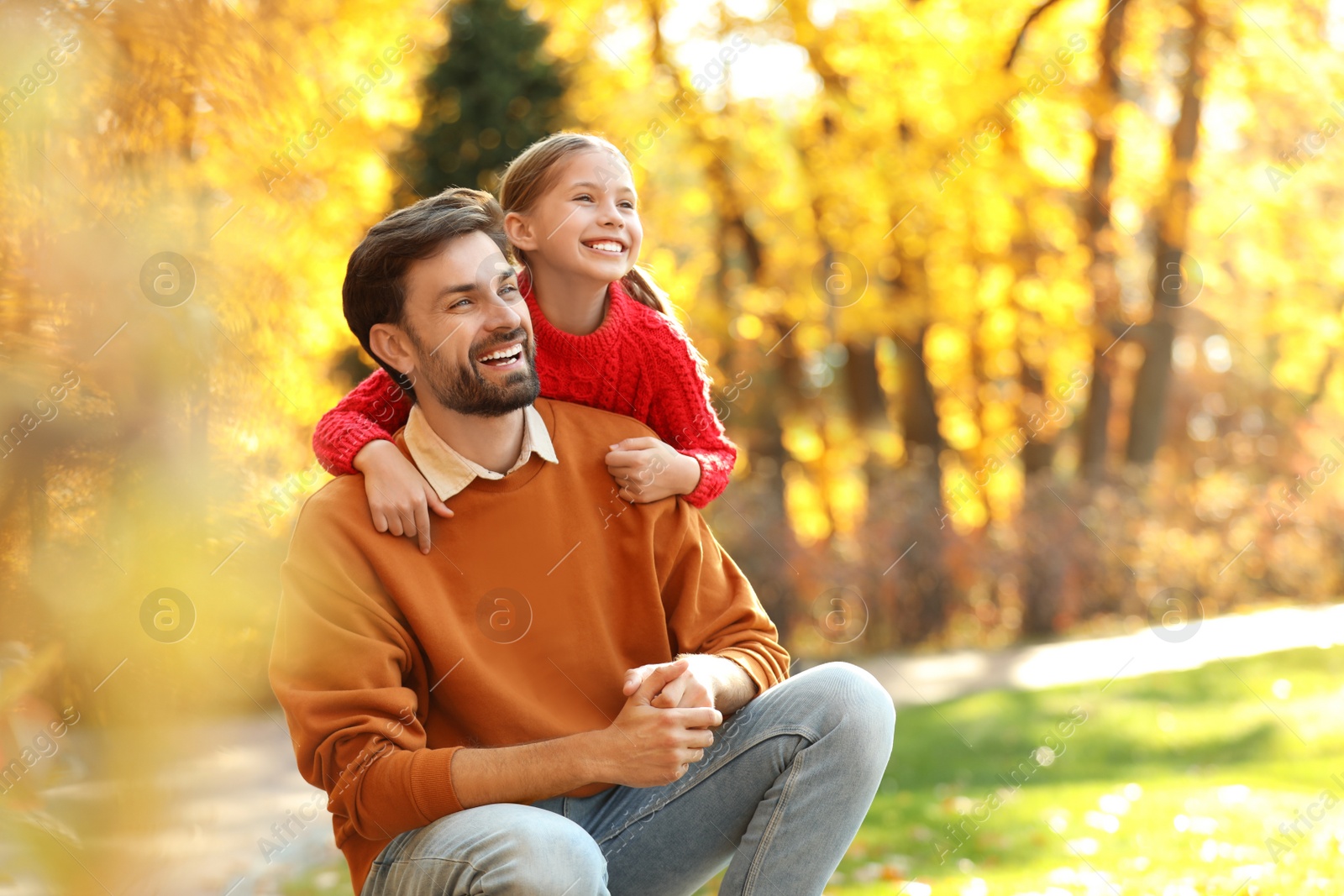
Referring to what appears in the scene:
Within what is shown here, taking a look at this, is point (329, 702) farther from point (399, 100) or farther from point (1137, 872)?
point (399, 100)

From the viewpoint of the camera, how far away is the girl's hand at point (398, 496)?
1.90m

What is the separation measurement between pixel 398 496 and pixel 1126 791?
15.9ft

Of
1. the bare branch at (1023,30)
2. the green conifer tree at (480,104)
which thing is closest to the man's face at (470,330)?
the green conifer tree at (480,104)

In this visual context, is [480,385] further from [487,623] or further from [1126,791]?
[1126,791]

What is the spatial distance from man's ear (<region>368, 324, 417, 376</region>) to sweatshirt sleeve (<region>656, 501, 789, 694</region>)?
1.76ft

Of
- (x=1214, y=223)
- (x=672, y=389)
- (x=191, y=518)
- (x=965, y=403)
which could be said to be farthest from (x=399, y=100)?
(x=965, y=403)

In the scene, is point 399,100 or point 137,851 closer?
point 137,851

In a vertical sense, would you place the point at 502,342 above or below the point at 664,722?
above

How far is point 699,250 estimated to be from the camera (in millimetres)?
12055

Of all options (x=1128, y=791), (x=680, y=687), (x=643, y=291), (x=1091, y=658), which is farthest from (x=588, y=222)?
(x=1091, y=658)

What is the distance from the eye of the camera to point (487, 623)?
1.97 meters

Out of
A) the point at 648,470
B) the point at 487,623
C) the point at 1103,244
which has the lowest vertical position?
the point at 1103,244

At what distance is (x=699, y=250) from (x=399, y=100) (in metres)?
5.65

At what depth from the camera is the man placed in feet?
5.62
